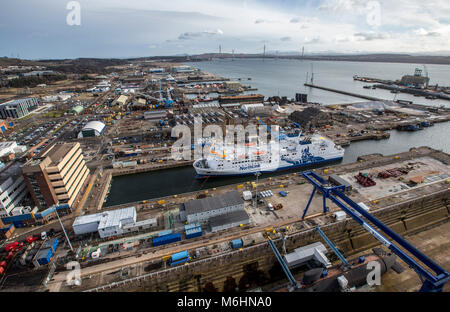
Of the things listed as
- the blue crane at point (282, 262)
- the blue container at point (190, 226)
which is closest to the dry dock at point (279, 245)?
the blue crane at point (282, 262)

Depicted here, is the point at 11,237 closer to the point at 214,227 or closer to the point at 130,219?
the point at 130,219

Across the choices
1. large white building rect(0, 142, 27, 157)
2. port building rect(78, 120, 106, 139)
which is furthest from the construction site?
large white building rect(0, 142, 27, 157)

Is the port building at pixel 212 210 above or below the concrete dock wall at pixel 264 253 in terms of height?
above

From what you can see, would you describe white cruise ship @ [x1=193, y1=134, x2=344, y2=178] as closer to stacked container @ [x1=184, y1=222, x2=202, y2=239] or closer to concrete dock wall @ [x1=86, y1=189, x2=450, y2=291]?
stacked container @ [x1=184, y1=222, x2=202, y2=239]

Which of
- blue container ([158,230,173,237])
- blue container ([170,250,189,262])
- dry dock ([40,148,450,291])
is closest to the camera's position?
dry dock ([40,148,450,291])

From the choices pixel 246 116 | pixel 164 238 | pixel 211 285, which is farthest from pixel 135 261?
pixel 246 116

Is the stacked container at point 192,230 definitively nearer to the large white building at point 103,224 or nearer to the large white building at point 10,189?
the large white building at point 103,224
